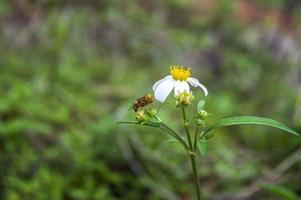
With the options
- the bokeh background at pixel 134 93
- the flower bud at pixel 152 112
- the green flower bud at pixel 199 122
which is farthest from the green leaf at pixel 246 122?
the bokeh background at pixel 134 93

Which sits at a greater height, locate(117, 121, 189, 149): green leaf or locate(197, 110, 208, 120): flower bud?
locate(197, 110, 208, 120): flower bud

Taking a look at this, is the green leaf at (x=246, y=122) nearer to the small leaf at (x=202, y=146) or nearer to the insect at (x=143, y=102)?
the small leaf at (x=202, y=146)

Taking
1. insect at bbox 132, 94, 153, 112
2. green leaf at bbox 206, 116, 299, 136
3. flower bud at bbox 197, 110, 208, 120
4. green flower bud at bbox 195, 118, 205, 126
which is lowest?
green leaf at bbox 206, 116, 299, 136

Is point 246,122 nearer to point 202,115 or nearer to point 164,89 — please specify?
point 202,115

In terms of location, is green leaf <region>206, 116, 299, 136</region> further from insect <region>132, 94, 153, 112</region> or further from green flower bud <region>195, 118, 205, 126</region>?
insect <region>132, 94, 153, 112</region>

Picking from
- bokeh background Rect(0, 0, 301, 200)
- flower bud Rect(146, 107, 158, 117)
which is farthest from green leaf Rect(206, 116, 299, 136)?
bokeh background Rect(0, 0, 301, 200)
